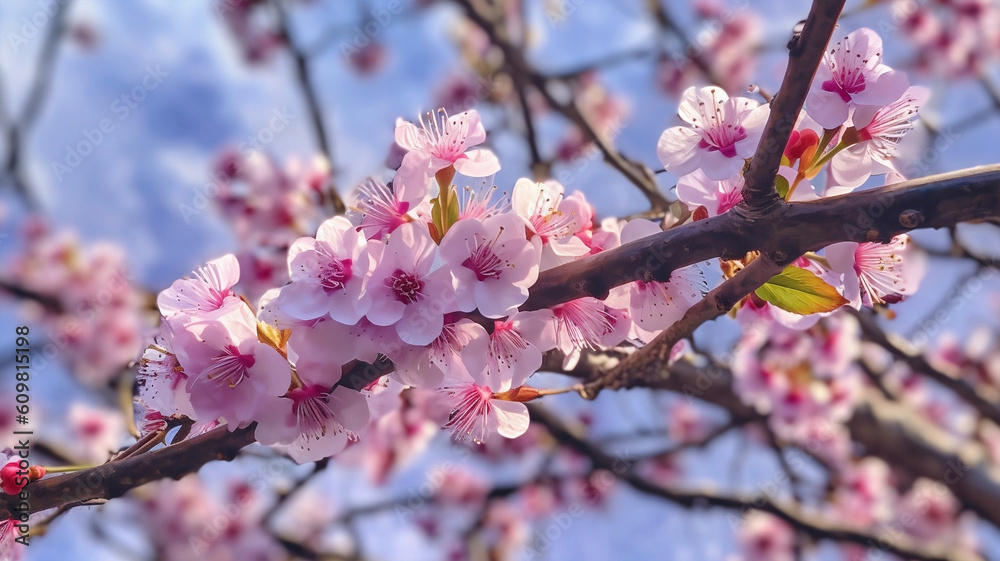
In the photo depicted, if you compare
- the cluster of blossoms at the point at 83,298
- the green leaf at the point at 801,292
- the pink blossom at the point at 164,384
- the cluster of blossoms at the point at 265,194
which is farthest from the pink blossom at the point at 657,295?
the cluster of blossoms at the point at 83,298

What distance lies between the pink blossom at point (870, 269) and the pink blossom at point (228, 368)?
81cm

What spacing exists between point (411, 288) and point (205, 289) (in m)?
0.36

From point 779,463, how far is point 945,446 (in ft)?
2.60

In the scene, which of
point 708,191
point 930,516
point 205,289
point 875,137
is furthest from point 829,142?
point 930,516

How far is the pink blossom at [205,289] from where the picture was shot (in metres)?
0.94

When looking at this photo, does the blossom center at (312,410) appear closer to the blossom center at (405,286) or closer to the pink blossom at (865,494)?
→ the blossom center at (405,286)

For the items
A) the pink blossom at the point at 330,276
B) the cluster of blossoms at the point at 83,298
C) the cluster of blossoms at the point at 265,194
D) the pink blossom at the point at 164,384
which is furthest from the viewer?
the cluster of blossoms at the point at 83,298

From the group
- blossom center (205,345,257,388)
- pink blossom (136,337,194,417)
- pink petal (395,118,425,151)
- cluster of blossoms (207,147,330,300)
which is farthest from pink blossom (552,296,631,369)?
cluster of blossoms (207,147,330,300)

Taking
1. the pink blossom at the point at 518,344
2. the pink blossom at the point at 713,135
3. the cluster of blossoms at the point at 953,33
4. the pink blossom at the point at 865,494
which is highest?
the pink blossom at the point at 713,135

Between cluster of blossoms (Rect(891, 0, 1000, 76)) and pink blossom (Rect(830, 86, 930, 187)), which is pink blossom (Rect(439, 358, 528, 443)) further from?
cluster of blossoms (Rect(891, 0, 1000, 76))

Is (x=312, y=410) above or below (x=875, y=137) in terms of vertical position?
below

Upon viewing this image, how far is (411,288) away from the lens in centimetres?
83

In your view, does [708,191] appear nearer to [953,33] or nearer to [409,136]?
[409,136]

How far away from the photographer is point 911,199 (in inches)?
29.0
